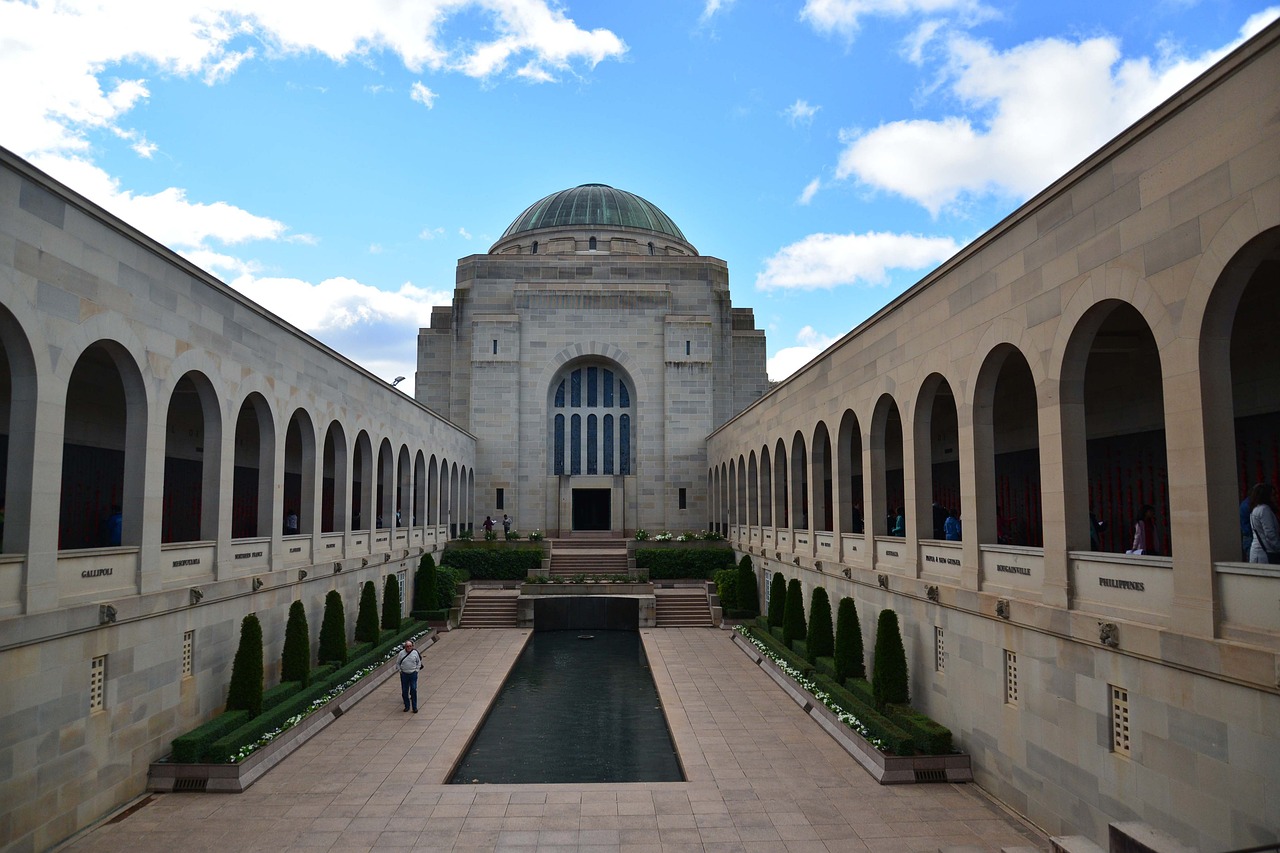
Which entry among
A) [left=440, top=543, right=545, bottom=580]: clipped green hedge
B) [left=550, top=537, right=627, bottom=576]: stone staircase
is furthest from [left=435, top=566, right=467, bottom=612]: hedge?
[left=550, top=537, right=627, bottom=576]: stone staircase

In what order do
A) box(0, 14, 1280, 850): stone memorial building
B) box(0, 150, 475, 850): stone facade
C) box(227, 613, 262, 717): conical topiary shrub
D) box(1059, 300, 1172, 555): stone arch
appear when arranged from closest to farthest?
box(0, 14, 1280, 850): stone memorial building, box(0, 150, 475, 850): stone facade, box(1059, 300, 1172, 555): stone arch, box(227, 613, 262, 717): conical topiary shrub

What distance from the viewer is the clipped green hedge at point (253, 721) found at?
13.0m

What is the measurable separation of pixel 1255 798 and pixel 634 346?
39.2 m

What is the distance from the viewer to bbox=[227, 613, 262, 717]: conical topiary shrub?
14.9m

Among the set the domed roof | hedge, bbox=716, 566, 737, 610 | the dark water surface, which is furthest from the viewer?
the domed roof

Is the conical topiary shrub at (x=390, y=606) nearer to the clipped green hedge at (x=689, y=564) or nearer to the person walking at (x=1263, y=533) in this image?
the clipped green hedge at (x=689, y=564)

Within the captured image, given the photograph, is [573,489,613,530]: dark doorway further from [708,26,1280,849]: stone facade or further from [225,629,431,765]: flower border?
[708,26,1280,849]: stone facade

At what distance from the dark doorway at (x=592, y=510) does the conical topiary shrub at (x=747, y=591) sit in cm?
1717

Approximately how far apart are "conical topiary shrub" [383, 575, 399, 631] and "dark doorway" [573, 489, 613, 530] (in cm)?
2150

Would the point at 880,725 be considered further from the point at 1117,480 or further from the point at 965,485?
the point at 1117,480

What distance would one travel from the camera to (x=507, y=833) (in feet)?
36.8

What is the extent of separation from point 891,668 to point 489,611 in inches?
741

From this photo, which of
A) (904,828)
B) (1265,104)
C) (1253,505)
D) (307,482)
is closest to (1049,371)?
(1253,505)

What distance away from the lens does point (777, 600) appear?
2520 centimetres
